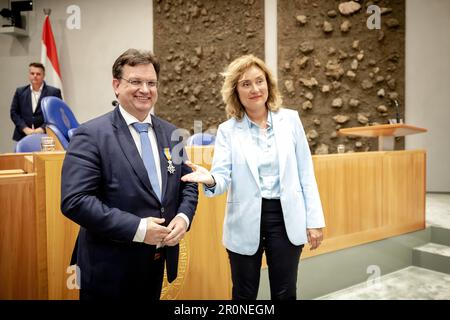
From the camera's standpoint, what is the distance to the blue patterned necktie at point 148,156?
120cm

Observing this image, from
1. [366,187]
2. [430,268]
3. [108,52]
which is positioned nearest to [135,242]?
[366,187]

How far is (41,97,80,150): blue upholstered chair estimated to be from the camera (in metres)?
3.05

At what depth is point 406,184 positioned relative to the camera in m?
3.15

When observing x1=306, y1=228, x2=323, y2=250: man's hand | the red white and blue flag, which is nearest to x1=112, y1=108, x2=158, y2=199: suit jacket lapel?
x1=306, y1=228, x2=323, y2=250: man's hand

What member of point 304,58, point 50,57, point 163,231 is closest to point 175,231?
point 163,231

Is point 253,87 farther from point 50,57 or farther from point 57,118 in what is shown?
point 50,57

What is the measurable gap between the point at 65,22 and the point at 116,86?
5.22 m

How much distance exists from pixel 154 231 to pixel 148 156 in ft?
0.82

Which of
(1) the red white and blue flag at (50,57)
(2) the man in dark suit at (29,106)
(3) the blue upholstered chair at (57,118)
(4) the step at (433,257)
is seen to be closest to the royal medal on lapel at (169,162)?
(3) the blue upholstered chair at (57,118)

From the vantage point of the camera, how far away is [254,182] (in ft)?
4.65

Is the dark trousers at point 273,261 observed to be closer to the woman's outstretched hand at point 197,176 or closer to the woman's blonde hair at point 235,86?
the woman's outstretched hand at point 197,176

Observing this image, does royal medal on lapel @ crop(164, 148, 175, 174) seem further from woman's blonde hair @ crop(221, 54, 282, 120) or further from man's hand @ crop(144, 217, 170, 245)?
woman's blonde hair @ crop(221, 54, 282, 120)

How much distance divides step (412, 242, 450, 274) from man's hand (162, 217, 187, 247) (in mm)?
2525

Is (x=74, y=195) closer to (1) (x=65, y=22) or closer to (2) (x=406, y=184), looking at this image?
(2) (x=406, y=184)
